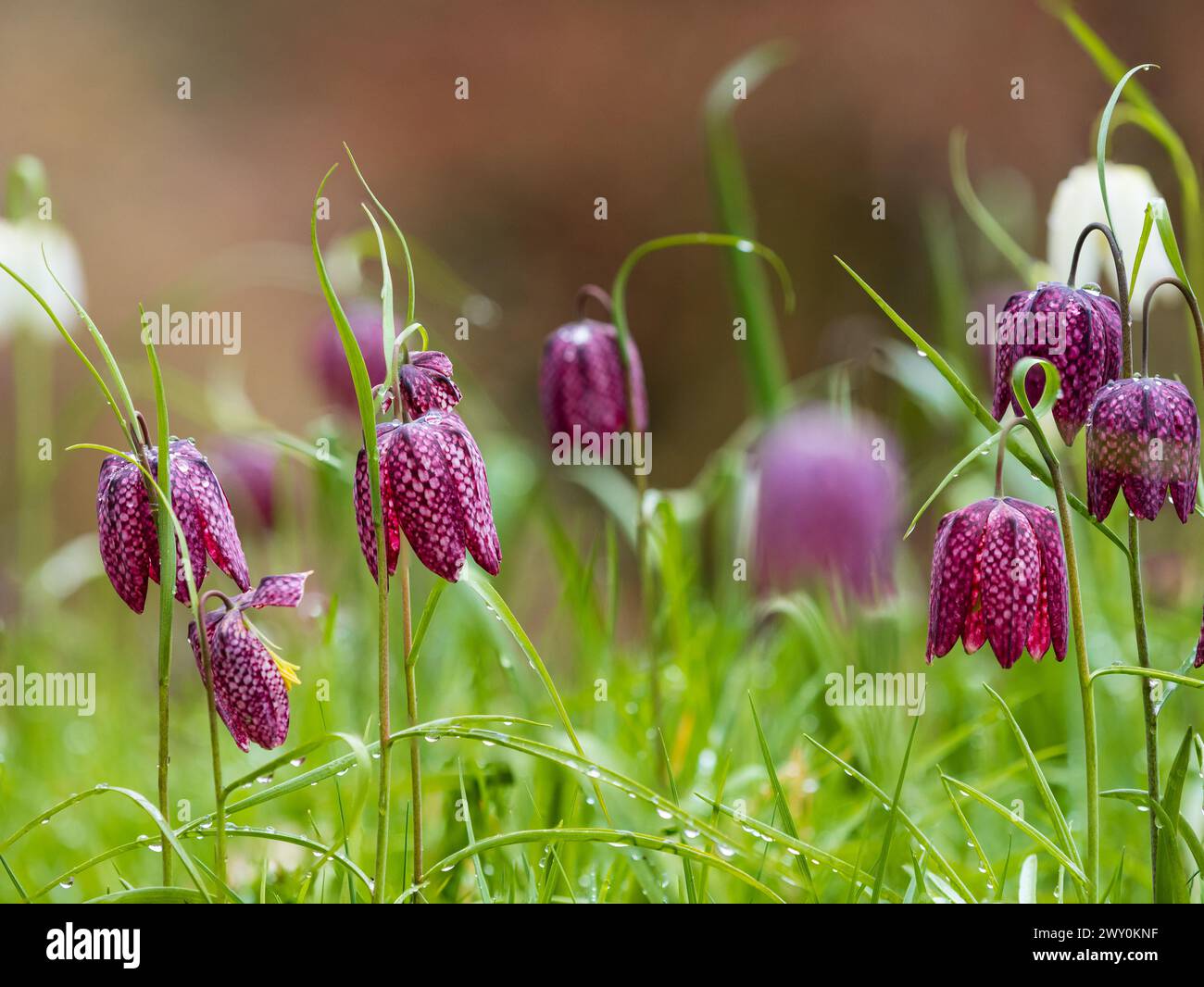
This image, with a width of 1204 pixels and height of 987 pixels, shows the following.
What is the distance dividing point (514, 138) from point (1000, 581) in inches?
118

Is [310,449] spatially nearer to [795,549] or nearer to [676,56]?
[795,549]

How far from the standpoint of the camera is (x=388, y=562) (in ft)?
2.54

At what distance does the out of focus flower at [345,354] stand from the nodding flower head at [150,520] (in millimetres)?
754

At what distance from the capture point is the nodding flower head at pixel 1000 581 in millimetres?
758

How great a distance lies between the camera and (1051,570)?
0.77 metres

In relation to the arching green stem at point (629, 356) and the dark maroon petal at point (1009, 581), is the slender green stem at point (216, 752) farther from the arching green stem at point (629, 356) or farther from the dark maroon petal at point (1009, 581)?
the dark maroon petal at point (1009, 581)

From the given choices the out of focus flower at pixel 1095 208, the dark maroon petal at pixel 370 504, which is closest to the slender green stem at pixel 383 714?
the dark maroon petal at pixel 370 504

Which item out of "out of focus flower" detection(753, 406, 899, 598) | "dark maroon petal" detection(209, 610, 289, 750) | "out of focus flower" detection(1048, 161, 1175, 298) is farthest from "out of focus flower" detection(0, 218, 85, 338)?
"out of focus flower" detection(1048, 161, 1175, 298)

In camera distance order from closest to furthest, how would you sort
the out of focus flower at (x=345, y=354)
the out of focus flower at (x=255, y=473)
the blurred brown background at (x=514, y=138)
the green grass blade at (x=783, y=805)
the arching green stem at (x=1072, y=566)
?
the arching green stem at (x=1072, y=566), the green grass blade at (x=783, y=805), the out of focus flower at (x=345, y=354), the out of focus flower at (x=255, y=473), the blurred brown background at (x=514, y=138)

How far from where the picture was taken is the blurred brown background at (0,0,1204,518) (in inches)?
118

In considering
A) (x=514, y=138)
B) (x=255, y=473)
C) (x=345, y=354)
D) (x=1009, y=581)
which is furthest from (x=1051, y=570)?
(x=514, y=138)
